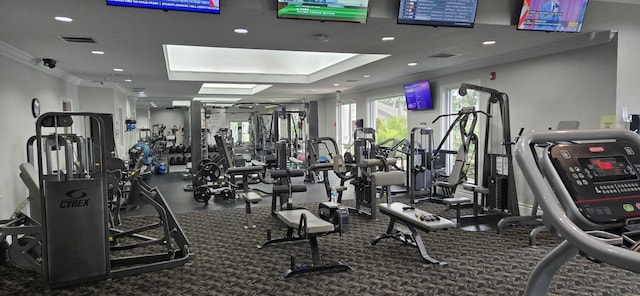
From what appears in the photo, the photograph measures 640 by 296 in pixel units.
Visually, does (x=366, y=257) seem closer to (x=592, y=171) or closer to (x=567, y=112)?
(x=592, y=171)

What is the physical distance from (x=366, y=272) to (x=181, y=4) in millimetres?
2867

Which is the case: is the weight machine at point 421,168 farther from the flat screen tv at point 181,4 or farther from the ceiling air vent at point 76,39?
the ceiling air vent at point 76,39

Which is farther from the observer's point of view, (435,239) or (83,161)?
(435,239)

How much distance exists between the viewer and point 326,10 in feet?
11.3

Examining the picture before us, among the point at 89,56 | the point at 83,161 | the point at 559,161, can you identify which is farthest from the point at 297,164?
the point at 559,161

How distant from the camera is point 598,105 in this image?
15.9ft

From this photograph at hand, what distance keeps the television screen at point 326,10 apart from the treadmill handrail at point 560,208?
2454 millimetres

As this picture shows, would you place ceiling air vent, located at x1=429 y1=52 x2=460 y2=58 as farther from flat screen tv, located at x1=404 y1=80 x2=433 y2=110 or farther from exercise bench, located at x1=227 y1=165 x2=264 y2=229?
exercise bench, located at x1=227 y1=165 x2=264 y2=229

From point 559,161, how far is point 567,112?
4.70 meters

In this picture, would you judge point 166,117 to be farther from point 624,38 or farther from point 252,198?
point 624,38

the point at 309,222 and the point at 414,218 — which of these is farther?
the point at 414,218

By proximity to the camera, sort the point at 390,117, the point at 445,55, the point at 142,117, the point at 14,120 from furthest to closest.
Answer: the point at 142,117 → the point at 390,117 → the point at 445,55 → the point at 14,120

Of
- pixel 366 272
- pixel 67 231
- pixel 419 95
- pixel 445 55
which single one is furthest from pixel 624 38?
pixel 67 231

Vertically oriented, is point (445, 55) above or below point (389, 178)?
above
